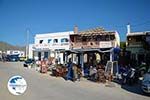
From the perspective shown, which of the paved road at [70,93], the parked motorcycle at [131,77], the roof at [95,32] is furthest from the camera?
the roof at [95,32]

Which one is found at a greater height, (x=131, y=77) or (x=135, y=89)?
(x=131, y=77)

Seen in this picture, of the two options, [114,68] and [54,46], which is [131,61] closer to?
[114,68]

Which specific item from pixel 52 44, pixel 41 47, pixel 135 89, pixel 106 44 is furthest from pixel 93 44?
pixel 41 47

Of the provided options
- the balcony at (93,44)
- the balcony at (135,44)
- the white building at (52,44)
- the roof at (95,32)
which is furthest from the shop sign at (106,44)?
the white building at (52,44)

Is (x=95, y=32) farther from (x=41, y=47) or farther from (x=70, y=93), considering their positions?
(x=70, y=93)

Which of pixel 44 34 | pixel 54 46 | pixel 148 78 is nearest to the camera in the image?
pixel 148 78

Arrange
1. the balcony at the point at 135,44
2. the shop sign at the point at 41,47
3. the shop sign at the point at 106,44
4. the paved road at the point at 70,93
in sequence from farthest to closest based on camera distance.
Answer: the shop sign at the point at 41,47 < the balcony at the point at 135,44 < the shop sign at the point at 106,44 < the paved road at the point at 70,93

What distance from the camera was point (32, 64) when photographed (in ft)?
150

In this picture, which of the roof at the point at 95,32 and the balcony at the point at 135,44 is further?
the balcony at the point at 135,44

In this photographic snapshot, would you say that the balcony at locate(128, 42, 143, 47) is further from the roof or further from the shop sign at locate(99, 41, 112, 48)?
the shop sign at locate(99, 41, 112, 48)

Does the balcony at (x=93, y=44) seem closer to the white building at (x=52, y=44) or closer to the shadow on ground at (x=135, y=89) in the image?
the shadow on ground at (x=135, y=89)

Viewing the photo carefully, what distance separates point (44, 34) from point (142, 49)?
82.6ft

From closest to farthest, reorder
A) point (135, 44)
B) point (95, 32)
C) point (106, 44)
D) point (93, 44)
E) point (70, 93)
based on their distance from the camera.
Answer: point (70, 93) < point (106, 44) < point (93, 44) < point (95, 32) < point (135, 44)

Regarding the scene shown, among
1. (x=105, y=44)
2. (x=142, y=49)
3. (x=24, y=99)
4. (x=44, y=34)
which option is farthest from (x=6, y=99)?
(x=44, y=34)
